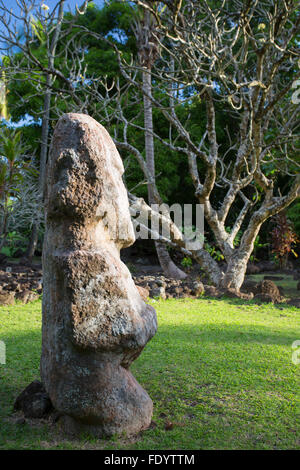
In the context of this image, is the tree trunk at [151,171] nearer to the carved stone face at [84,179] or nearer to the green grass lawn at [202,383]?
the green grass lawn at [202,383]

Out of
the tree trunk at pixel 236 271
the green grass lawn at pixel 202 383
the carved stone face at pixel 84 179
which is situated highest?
the carved stone face at pixel 84 179

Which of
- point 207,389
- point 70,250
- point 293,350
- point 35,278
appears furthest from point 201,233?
point 70,250

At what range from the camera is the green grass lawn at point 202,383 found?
2.93 meters

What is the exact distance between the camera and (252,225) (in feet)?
29.5

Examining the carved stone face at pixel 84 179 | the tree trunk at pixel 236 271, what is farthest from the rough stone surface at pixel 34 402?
the tree trunk at pixel 236 271

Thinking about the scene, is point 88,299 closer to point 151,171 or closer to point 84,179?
point 84,179

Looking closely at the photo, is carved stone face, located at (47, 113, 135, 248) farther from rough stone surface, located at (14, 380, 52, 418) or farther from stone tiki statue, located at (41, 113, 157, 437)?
rough stone surface, located at (14, 380, 52, 418)

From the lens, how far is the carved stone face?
3041 millimetres

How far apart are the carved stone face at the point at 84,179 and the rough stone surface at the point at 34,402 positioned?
1270mm

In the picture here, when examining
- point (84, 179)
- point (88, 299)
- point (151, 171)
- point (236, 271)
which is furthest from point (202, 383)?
point (151, 171)

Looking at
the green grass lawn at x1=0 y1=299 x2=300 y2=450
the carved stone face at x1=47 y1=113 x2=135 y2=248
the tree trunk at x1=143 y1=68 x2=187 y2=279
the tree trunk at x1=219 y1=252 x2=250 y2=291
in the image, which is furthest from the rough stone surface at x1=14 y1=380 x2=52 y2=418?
the tree trunk at x1=143 y1=68 x2=187 y2=279

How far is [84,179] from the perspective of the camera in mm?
3078
